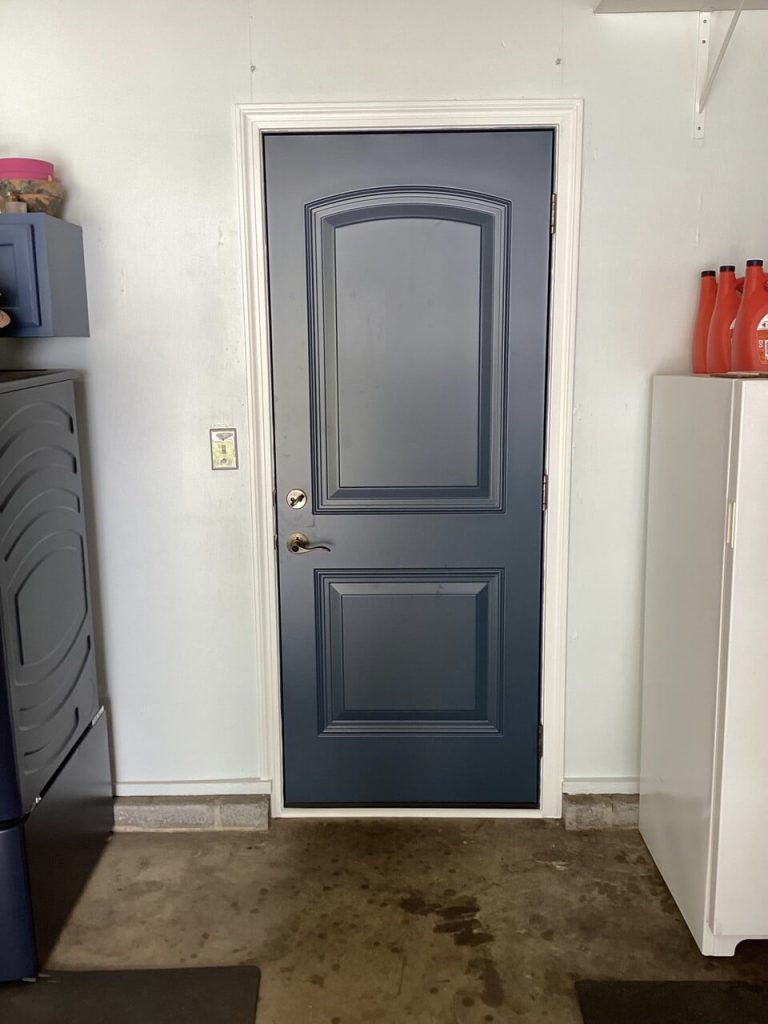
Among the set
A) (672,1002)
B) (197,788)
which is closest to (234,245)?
(197,788)

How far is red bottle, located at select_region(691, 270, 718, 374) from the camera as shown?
232 cm

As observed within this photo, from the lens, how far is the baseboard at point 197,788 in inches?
106

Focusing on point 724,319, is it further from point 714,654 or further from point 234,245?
point 234,245

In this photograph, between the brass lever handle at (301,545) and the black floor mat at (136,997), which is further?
the brass lever handle at (301,545)

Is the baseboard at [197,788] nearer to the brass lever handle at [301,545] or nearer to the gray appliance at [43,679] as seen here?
the gray appliance at [43,679]

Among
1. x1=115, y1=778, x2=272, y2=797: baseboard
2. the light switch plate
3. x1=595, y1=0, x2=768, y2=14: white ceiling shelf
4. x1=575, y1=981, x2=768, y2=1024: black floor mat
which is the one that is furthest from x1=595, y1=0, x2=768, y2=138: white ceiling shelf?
x1=115, y1=778, x2=272, y2=797: baseboard

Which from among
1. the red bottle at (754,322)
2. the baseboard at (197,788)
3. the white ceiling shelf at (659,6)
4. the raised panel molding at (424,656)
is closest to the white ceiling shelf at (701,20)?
the white ceiling shelf at (659,6)

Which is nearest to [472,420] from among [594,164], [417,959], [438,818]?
[594,164]

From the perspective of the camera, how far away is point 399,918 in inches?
88.4

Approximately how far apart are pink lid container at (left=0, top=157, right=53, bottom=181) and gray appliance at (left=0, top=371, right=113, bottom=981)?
0.53 m

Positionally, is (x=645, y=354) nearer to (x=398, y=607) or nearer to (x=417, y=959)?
(x=398, y=607)

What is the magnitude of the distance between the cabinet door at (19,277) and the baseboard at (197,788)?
1.48 m

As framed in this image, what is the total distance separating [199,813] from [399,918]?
77cm

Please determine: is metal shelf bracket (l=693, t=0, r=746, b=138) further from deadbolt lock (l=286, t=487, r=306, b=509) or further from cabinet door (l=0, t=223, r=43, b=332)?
cabinet door (l=0, t=223, r=43, b=332)
